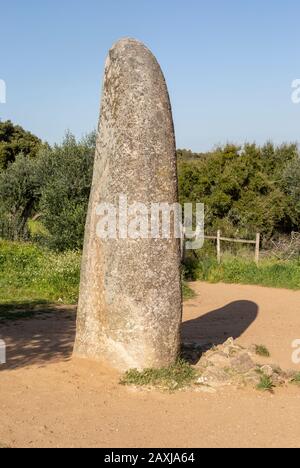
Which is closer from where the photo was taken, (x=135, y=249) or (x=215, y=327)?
(x=135, y=249)

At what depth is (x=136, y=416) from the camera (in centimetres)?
564

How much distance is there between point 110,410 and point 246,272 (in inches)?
475

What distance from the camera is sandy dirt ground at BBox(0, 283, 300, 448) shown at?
5.11 metres

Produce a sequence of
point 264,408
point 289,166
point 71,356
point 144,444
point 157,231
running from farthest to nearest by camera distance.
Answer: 1. point 289,166
2. point 71,356
3. point 157,231
4. point 264,408
5. point 144,444

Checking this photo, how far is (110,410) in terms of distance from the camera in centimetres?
575

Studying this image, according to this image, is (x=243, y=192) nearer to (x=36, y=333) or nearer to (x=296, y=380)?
(x=36, y=333)

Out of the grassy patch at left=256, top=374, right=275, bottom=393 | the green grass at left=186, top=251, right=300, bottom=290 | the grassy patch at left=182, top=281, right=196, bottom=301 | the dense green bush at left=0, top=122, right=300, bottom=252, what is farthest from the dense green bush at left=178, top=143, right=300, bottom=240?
the grassy patch at left=256, top=374, right=275, bottom=393

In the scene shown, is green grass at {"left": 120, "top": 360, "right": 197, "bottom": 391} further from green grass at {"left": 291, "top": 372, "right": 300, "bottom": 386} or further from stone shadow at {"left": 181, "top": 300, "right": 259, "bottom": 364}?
green grass at {"left": 291, "top": 372, "right": 300, "bottom": 386}

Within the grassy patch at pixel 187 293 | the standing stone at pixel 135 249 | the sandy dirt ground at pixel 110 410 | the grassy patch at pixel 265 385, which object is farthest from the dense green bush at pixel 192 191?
the grassy patch at pixel 265 385

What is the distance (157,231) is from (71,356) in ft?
6.85

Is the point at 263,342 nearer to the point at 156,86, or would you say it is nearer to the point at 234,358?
the point at 234,358

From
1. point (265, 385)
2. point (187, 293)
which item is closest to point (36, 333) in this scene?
point (265, 385)

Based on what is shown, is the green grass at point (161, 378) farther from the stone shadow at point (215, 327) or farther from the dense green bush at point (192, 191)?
the dense green bush at point (192, 191)
